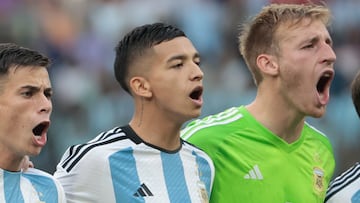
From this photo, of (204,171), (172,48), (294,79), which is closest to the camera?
(172,48)

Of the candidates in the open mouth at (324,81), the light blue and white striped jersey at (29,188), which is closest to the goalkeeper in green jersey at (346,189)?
the open mouth at (324,81)

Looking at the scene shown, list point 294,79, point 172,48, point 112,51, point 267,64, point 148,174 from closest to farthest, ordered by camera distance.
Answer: point 148,174 → point 172,48 → point 294,79 → point 267,64 → point 112,51

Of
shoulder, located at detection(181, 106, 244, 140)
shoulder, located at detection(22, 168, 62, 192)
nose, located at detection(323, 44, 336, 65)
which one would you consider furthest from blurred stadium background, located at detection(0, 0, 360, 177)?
shoulder, located at detection(22, 168, 62, 192)

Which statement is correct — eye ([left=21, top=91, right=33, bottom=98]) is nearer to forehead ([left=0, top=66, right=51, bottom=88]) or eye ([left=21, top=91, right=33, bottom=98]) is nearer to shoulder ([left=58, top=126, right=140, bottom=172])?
forehead ([left=0, top=66, right=51, bottom=88])

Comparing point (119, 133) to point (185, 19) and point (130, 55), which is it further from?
point (185, 19)

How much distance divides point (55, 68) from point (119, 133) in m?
4.80

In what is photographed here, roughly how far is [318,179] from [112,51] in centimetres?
457

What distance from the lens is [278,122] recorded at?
514 cm

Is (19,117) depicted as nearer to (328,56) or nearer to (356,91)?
(328,56)

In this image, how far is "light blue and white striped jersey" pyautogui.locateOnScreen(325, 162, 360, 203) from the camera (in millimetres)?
5020

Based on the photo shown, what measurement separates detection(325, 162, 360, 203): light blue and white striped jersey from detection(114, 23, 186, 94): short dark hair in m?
1.15

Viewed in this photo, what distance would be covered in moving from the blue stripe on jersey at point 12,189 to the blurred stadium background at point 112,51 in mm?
4464

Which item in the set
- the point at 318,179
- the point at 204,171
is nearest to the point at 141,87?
the point at 204,171

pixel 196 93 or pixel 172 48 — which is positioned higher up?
pixel 172 48
